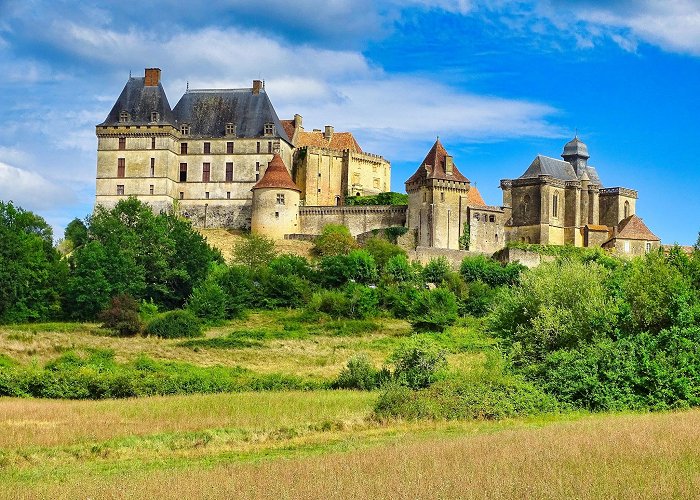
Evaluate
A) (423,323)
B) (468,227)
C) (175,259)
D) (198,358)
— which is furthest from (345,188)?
(198,358)

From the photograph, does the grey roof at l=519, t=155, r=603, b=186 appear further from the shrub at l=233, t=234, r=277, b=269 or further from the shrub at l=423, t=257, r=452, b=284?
the shrub at l=233, t=234, r=277, b=269

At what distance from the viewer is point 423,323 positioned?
54.2 meters

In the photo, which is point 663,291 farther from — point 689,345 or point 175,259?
point 175,259

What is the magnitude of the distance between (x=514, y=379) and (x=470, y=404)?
234cm

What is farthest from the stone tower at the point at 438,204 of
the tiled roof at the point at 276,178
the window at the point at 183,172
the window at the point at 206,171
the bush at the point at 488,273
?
the window at the point at 183,172

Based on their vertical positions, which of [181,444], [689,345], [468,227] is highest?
[468,227]

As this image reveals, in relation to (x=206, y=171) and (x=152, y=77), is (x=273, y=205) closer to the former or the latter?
(x=206, y=171)

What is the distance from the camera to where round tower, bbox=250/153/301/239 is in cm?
7131

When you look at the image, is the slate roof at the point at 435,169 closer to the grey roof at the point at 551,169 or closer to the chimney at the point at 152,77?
the grey roof at the point at 551,169

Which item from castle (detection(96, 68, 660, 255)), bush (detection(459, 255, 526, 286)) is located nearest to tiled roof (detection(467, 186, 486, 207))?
castle (detection(96, 68, 660, 255))

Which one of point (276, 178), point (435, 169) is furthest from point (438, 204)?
point (276, 178)

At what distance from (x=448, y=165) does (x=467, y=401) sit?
47.5 metres

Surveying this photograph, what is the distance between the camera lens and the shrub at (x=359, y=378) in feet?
110

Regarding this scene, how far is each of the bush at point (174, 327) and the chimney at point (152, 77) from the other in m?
29.1
